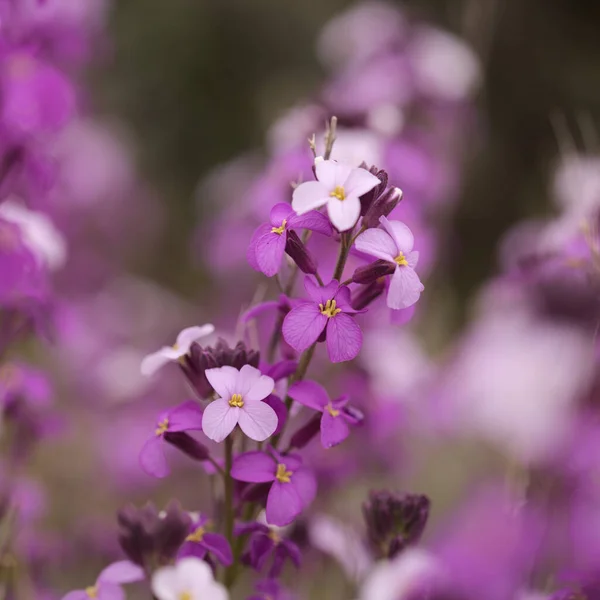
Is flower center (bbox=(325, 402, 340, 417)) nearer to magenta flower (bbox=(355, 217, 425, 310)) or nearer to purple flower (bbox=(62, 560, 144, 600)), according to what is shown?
magenta flower (bbox=(355, 217, 425, 310))

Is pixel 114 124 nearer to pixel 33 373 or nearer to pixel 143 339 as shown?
pixel 143 339

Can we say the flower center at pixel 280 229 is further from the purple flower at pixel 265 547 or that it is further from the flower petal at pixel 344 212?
the purple flower at pixel 265 547

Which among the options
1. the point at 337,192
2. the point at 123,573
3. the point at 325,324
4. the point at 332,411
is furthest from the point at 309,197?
the point at 123,573

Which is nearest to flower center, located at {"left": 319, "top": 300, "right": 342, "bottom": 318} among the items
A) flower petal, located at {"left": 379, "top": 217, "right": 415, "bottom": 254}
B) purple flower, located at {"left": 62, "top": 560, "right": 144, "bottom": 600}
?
flower petal, located at {"left": 379, "top": 217, "right": 415, "bottom": 254}

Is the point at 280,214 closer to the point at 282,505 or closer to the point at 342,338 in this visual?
the point at 342,338

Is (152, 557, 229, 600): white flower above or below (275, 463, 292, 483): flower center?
below

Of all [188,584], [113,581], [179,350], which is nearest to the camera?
[188,584]
